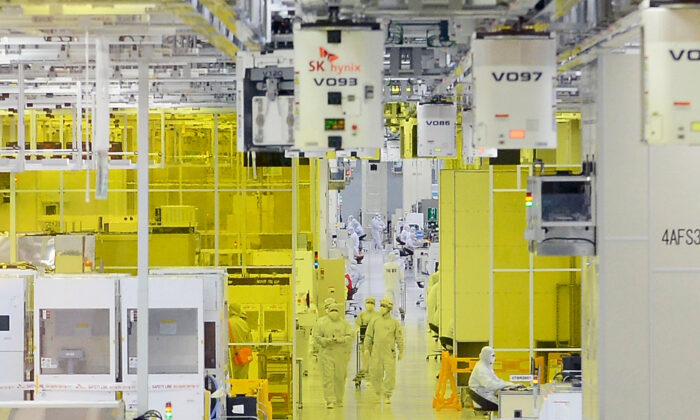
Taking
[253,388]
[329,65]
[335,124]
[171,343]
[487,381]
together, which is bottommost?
[487,381]

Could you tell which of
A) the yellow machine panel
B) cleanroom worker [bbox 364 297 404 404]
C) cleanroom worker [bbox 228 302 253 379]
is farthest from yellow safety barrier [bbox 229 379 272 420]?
the yellow machine panel

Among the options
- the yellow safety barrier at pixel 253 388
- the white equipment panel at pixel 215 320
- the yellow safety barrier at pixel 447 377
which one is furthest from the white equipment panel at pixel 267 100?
the yellow safety barrier at pixel 447 377

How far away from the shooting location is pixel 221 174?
60.6 ft

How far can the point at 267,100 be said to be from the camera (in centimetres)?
952

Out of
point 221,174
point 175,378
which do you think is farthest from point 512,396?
point 221,174

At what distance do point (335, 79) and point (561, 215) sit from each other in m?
2.82

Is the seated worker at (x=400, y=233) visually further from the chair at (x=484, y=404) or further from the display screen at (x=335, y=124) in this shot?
the display screen at (x=335, y=124)

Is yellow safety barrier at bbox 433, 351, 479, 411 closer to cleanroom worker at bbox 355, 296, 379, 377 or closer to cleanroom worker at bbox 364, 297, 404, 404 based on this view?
cleanroom worker at bbox 364, 297, 404, 404

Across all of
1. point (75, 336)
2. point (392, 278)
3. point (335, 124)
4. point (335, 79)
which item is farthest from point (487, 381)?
point (392, 278)

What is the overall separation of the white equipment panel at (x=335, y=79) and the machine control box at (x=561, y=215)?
226 centimetres

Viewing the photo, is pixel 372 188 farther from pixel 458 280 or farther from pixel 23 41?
pixel 23 41

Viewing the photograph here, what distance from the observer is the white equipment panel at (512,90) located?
8.28 meters

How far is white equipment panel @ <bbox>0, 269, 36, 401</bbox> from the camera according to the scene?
12.9 meters

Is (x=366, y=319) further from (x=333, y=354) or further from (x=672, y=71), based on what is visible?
(x=672, y=71)
